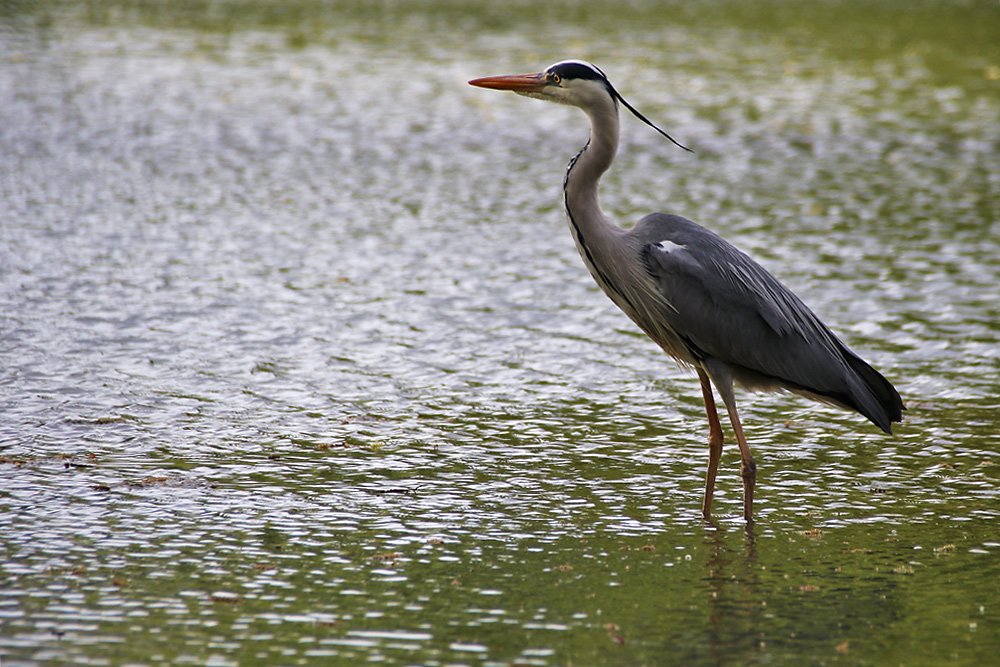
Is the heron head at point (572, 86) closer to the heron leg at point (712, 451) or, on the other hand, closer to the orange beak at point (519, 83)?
the orange beak at point (519, 83)

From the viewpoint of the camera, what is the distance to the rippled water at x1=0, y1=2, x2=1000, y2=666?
4.61m

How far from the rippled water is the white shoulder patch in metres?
1.17

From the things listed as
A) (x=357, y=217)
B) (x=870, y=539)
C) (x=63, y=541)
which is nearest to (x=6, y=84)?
(x=357, y=217)

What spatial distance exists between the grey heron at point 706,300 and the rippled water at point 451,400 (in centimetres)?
55

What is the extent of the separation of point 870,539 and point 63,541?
3.44 metres

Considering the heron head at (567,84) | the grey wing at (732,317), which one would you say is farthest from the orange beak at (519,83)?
the grey wing at (732,317)

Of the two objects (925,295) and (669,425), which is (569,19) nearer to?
(925,295)

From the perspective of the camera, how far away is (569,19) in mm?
22984

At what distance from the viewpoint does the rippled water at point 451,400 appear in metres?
4.61

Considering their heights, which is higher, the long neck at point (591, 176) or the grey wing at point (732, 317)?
the long neck at point (591, 176)

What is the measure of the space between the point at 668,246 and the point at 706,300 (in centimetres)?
31

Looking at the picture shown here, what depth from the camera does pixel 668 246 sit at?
5.72 meters

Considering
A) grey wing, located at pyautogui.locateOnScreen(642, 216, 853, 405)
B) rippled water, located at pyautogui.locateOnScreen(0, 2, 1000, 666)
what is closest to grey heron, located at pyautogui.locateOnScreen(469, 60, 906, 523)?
grey wing, located at pyautogui.locateOnScreen(642, 216, 853, 405)

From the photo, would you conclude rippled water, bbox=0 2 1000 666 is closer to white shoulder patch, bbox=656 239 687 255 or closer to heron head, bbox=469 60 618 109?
white shoulder patch, bbox=656 239 687 255
